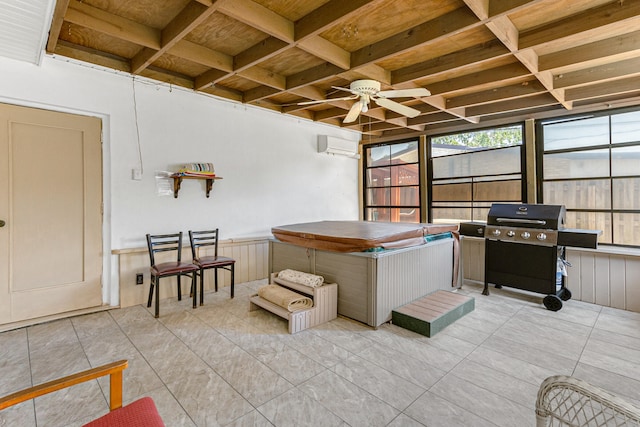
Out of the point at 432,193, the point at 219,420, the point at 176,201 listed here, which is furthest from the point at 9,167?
the point at 432,193

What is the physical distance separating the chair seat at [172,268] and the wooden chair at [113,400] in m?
1.98

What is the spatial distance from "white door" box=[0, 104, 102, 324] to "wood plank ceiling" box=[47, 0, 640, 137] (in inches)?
31.9

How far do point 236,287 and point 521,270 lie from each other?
366 centimetres

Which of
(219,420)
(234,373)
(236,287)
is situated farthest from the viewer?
(236,287)

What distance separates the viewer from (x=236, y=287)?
4289 mm

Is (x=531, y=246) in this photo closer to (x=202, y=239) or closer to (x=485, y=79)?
(x=485, y=79)

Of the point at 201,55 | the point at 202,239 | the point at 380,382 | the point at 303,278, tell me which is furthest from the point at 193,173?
the point at 380,382

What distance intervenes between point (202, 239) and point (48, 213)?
5.04ft

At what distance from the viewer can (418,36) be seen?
104 inches

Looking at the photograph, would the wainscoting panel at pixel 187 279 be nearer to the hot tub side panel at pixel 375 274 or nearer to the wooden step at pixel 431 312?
the hot tub side panel at pixel 375 274

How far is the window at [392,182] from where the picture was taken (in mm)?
5891

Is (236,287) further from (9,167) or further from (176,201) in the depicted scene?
(9,167)

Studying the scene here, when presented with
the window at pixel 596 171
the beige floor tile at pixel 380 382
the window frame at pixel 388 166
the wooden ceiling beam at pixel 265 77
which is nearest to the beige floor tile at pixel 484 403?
the beige floor tile at pixel 380 382

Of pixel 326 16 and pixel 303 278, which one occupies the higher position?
pixel 326 16
